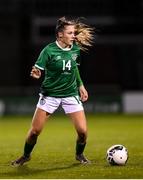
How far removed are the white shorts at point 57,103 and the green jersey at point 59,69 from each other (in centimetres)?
7

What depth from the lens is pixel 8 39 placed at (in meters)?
28.5

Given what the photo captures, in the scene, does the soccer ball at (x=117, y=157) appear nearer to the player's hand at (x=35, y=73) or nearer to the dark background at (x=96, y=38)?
the player's hand at (x=35, y=73)

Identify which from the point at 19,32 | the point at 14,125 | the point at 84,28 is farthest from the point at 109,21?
the point at 84,28

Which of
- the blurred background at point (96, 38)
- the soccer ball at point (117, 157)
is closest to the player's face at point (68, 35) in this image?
the soccer ball at point (117, 157)

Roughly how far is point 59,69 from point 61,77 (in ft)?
0.47

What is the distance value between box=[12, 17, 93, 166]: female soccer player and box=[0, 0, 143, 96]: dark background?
16.9m

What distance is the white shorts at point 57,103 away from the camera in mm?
10953

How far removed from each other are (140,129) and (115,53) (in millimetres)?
9801

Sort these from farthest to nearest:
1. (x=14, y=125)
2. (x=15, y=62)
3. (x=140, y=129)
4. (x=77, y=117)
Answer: (x=15, y=62), (x=14, y=125), (x=140, y=129), (x=77, y=117)

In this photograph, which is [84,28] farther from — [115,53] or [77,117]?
[115,53]

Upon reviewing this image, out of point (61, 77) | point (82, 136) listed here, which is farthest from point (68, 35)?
point (82, 136)

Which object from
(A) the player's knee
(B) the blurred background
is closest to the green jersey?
(A) the player's knee

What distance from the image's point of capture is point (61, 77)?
10922mm

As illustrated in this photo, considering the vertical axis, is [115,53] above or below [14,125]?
above
